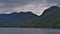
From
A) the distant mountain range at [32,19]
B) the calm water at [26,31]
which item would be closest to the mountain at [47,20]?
the distant mountain range at [32,19]

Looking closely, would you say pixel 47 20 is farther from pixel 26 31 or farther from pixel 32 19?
pixel 26 31

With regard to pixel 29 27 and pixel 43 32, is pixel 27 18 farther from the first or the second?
pixel 43 32

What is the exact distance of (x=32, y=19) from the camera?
6.42ft

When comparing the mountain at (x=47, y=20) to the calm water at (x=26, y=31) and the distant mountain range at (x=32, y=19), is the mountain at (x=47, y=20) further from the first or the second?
Answer: the calm water at (x=26, y=31)

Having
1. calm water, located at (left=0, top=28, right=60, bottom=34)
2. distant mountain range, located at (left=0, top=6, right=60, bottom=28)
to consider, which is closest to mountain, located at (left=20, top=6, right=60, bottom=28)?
distant mountain range, located at (left=0, top=6, right=60, bottom=28)

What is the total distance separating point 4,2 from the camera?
7.02 ft

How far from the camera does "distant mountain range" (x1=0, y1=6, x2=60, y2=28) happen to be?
6.19 feet

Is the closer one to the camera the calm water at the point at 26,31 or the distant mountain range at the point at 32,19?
the calm water at the point at 26,31

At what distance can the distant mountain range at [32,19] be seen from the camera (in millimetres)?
1888

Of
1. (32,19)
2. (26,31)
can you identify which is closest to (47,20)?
(32,19)

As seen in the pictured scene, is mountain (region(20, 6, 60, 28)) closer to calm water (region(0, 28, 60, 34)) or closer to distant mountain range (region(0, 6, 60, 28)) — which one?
distant mountain range (region(0, 6, 60, 28))

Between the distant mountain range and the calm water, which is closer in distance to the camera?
the calm water

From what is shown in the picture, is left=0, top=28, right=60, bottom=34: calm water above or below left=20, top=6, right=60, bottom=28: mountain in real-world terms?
below

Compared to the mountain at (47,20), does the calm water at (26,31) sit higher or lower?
lower
